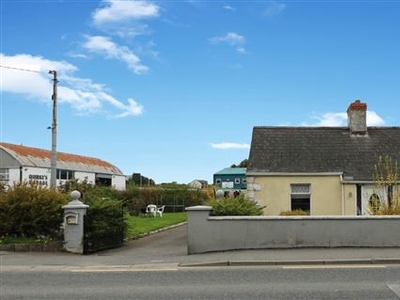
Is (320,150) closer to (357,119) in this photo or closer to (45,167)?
(357,119)

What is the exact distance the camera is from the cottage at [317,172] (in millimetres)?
21859

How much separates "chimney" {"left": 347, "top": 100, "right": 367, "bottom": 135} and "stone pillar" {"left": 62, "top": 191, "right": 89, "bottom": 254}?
14.0 metres

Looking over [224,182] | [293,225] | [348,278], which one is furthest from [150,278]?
[224,182]

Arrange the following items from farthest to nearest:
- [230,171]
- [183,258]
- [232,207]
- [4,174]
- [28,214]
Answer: [230,171], [4,174], [28,214], [232,207], [183,258]

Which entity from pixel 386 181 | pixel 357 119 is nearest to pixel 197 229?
pixel 386 181

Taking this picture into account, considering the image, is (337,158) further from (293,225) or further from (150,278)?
(150,278)

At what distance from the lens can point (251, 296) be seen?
8.44 m

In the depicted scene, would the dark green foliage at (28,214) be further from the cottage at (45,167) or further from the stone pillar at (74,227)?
the cottage at (45,167)

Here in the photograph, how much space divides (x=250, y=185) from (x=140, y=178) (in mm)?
61659

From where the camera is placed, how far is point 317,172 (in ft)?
72.3

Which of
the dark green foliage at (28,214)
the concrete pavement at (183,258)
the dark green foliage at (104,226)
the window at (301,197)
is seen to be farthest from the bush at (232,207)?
the window at (301,197)

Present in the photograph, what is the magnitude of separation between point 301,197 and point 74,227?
10.6m

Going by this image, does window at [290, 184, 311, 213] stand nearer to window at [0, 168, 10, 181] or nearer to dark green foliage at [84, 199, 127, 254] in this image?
dark green foliage at [84, 199, 127, 254]

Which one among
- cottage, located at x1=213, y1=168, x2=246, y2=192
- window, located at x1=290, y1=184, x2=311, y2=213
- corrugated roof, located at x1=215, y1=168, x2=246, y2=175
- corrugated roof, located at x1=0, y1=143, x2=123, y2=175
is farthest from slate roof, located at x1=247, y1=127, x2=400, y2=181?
corrugated roof, located at x1=215, y1=168, x2=246, y2=175
